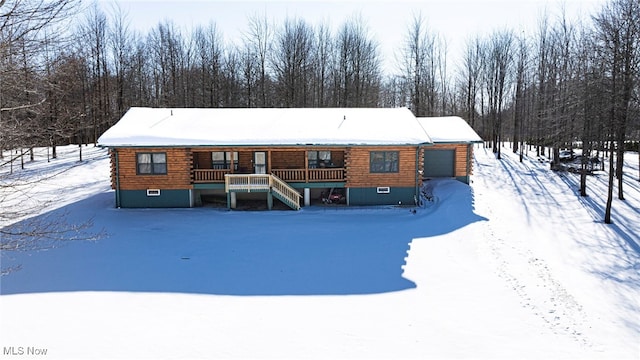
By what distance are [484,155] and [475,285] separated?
1126 inches

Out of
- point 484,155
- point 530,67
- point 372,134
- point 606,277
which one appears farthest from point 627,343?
point 530,67

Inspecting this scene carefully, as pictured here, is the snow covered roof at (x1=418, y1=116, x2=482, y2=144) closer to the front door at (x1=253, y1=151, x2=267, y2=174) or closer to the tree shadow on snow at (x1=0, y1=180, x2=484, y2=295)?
the tree shadow on snow at (x1=0, y1=180, x2=484, y2=295)

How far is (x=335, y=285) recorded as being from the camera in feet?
37.7

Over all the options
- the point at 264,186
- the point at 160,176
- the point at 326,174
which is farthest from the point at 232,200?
the point at 326,174

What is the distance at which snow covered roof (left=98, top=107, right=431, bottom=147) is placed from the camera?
19.8 metres

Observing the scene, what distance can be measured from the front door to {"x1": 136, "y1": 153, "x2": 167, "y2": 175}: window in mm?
4466

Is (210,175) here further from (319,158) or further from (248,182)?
(319,158)

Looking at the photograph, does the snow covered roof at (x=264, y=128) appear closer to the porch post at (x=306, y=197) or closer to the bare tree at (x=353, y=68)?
the porch post at (x=306, y=197)

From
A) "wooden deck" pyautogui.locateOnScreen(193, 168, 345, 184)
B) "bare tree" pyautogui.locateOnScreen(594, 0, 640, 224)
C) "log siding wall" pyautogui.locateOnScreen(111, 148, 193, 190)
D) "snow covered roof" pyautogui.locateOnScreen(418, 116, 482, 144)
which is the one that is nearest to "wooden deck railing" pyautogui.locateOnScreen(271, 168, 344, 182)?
"wooden deck" pyautogui.locateOnScreen(193, 168, 345, 184)

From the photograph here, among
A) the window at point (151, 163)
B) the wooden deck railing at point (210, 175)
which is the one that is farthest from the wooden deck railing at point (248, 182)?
the window at point (151, 163)

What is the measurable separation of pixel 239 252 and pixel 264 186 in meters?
5.84

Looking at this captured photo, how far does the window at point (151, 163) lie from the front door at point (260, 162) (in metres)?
4.47

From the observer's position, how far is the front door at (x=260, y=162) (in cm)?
2145

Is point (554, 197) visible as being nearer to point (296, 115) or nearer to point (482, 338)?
point (296, 115)
